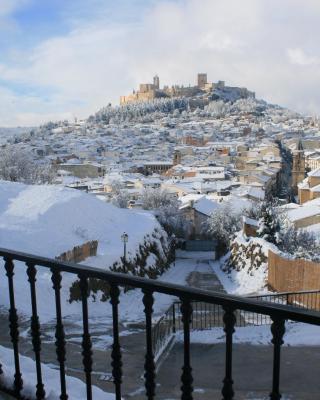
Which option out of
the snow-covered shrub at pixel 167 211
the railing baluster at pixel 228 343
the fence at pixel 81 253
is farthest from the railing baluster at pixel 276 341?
the snow-covered shrub at pixel 167 211

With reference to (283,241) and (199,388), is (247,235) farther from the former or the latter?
(199,388)

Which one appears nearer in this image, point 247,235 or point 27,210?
point 27,210

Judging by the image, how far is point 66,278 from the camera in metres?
14.3

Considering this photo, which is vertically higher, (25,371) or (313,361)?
(25,371)

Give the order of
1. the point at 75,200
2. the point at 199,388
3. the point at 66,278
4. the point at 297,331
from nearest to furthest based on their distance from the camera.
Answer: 1. the point at 199,388
2. the point at 297,331
3. the point at 66,278
4. the point at 75,200

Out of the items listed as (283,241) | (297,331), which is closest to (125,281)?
(297,331)

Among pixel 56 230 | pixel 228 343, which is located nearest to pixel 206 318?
pixel 56 230

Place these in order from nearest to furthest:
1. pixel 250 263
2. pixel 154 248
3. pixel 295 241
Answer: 1. pixel 250 263
2. pixel 154 248
3. pixel 295 241

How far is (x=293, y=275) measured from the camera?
16922mm

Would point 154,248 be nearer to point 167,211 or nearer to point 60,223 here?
point 60,223

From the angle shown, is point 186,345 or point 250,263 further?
point 250,263

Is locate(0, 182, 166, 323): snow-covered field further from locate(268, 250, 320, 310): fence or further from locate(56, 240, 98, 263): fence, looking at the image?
locate(268, 250, 320, 310): fence

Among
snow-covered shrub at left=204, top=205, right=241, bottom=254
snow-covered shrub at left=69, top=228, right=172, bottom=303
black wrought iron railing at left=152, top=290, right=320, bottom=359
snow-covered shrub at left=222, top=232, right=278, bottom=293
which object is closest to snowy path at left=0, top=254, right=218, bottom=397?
black wrought iron railing at left=152, top=290, right=320, bottom=359

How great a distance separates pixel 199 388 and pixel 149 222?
21.5 m
